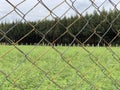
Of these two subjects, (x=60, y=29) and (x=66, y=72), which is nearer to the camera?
(x=60, y=29)

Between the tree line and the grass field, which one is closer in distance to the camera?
the tree line

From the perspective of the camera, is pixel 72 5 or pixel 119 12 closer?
pixel 72 5

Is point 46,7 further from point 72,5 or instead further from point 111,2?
point 111,2

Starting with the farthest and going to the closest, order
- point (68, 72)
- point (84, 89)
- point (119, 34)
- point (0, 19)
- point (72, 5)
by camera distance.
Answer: point (68, 72), point (84, 89), point (119, 34), point (72, 5), point (0, 19)

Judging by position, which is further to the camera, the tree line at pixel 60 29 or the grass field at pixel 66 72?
the grass field at pixel 66 72

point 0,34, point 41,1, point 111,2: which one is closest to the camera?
point 0,34

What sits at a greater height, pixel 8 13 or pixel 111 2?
pixel 8 13

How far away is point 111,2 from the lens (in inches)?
87.9

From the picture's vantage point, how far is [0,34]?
1622mm

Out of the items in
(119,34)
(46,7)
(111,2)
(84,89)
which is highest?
(46,7)

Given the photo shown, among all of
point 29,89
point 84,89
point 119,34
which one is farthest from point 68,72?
point 119,34

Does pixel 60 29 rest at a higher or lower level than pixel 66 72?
higher

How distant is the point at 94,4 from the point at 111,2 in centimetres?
17

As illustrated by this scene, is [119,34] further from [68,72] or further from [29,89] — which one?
[68,72]
